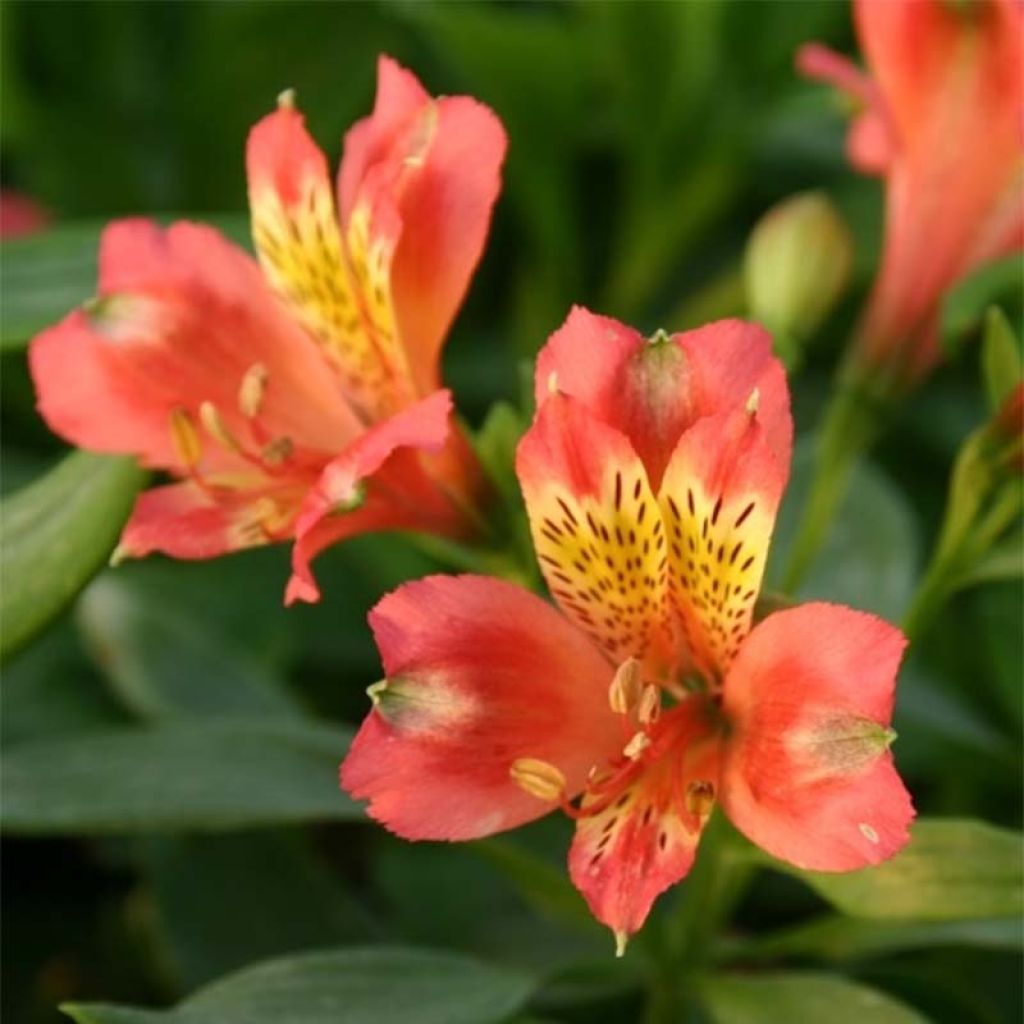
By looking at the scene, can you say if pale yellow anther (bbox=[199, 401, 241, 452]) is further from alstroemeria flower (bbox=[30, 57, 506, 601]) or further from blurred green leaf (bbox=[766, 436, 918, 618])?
blurred green leaf (bbox=[766, 436, 918, 618])

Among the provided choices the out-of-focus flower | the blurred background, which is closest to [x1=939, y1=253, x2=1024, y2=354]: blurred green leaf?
the blurred background

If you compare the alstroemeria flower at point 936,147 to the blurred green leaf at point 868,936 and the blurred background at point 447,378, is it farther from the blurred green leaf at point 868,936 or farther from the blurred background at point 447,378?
the blurred green leaf at point 868,936

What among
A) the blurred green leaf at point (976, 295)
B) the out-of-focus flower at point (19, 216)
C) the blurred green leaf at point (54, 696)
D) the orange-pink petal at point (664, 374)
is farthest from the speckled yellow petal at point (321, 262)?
the out-of-focus flower at point (19, 216)

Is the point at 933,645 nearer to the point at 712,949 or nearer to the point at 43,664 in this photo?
the point at 712,949

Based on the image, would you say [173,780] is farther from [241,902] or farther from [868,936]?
[868,936]

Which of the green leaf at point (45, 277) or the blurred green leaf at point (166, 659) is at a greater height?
the green leaf at point (45, 277)

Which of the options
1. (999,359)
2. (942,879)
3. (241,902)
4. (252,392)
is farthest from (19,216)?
(942,879)

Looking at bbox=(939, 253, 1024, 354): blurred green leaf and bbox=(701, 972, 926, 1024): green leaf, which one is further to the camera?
bbox=(939, 253, 1024, 354): blurred green leaf
